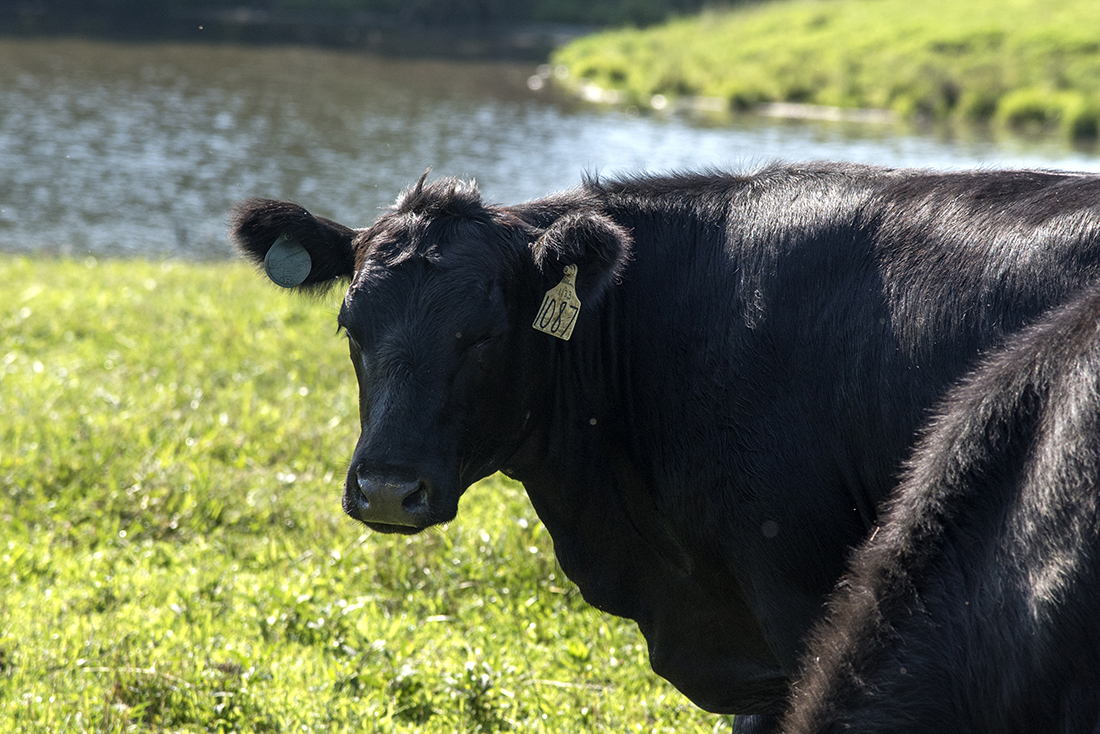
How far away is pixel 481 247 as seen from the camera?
3.41 metres

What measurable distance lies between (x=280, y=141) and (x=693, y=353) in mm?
25727

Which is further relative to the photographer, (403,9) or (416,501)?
(403,9)

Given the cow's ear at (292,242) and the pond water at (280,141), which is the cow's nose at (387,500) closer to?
the cow's ear at (292,242)

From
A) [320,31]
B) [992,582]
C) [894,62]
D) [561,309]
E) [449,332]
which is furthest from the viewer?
[320,31]

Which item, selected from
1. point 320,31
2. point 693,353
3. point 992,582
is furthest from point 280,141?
point 320,31

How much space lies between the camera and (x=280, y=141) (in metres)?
27.3

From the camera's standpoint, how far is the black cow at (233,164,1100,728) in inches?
113

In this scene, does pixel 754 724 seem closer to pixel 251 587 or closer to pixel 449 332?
pixel 449 332

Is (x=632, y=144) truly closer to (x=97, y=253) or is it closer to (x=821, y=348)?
(x=97, y=253)

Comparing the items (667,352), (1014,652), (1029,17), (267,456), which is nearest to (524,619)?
(667,352)

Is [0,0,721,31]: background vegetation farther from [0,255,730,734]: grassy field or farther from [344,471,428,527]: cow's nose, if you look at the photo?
[344,471,428,527]: cow's nose

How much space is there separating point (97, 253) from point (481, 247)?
14.8 metres

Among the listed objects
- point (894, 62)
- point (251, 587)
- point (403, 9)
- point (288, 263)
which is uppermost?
point (288, 263)


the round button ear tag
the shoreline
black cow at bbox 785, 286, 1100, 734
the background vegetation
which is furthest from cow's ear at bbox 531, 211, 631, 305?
the background vegetation
